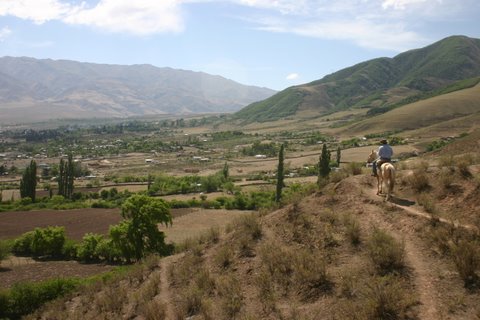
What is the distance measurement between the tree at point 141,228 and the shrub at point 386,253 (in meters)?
24.3

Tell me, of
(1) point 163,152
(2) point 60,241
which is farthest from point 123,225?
(1) point 163,152

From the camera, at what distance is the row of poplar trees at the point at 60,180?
255 ft

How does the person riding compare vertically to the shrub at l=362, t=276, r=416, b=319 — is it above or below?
above

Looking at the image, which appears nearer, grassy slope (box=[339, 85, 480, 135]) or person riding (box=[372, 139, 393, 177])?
person riding (box=[372, 139, 393, 177])

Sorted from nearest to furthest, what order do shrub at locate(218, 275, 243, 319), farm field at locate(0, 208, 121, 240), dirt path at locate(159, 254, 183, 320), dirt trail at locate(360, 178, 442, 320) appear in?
1. dirt trail at locate(360, 178, 442, 320)
2. shrub at locate(218, 275, 243, 319)
3. dirt path at locate(159, 254, 183, 320)
4. farm field at locate(0, 208, 121, 240)

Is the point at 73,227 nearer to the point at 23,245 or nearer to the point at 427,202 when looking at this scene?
the point at 23,245

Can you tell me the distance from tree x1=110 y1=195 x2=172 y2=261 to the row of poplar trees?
4621cm

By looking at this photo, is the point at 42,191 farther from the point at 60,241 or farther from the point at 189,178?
the point at 60,241

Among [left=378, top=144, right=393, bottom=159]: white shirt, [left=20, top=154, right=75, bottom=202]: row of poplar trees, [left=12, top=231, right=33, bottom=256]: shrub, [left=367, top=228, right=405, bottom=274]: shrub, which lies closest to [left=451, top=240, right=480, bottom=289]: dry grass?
[left=367, top=228, right=405, bottom=274]: shrub

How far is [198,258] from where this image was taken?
18328mm

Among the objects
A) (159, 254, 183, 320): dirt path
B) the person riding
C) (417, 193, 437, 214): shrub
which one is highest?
the person riding

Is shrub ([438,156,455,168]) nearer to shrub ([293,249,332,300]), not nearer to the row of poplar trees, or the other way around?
shrub ([293,249,332,300])

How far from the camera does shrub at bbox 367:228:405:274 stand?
12.2 metres

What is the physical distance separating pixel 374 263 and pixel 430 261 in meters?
1.55
